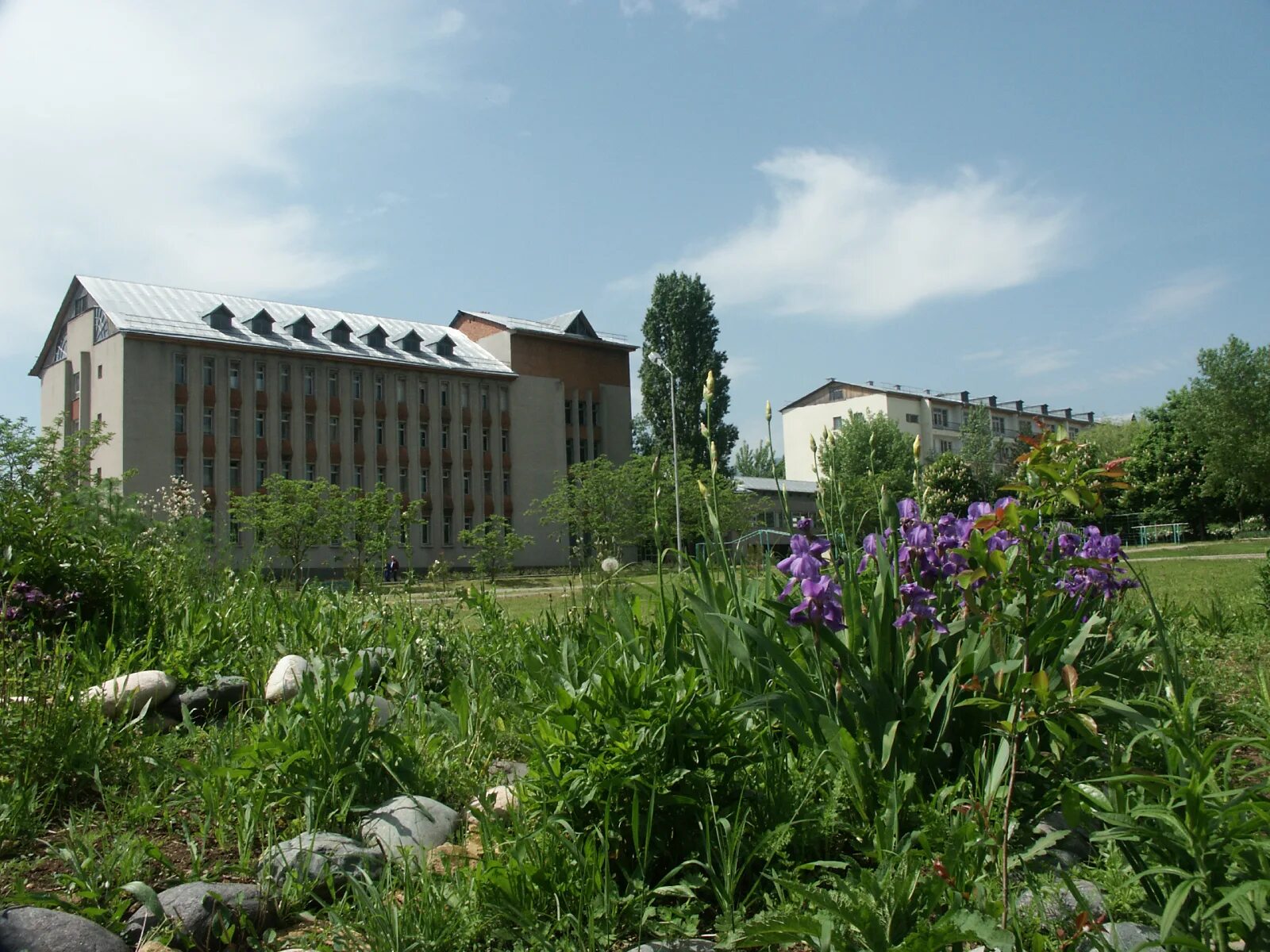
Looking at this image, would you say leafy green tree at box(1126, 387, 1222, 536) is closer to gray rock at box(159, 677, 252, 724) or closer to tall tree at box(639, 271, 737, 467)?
tall tree at box(639, 271, 737, 467)

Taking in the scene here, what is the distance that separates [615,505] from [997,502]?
133 feet

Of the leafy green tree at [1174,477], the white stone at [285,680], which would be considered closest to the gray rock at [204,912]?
the white stone at [285,680]

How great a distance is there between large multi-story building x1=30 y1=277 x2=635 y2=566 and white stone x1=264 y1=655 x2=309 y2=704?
36.1m

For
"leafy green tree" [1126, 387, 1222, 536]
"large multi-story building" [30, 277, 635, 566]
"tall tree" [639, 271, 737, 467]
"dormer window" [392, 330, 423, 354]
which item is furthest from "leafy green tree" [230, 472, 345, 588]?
"leafy green tree" [1126, 387, 1222, 536]

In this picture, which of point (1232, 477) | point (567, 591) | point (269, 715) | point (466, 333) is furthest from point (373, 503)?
point (1232, 477)

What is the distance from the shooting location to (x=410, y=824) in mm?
3414

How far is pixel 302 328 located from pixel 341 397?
397 centimetres

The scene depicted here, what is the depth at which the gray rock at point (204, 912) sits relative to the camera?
2.73 meters

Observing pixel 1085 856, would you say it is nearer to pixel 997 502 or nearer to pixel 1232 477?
pixel 997 502

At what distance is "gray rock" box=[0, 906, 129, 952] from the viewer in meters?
2.52

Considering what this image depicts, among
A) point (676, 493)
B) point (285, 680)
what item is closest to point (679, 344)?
point (676, 493)

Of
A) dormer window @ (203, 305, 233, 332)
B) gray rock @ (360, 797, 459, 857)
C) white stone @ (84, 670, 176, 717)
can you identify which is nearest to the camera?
gray rock @ (360, 797, 459, 857)

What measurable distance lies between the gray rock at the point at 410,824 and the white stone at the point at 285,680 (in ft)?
4.36

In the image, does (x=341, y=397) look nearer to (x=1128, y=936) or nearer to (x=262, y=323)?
(x=262, y=323)
